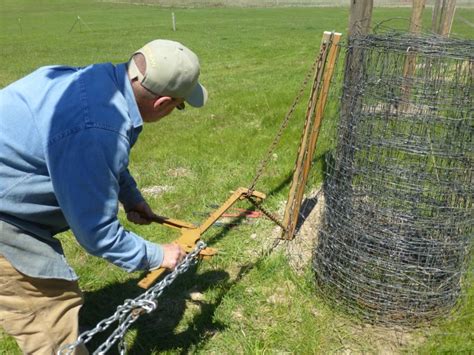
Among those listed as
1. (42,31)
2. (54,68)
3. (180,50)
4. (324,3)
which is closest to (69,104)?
(54,68)

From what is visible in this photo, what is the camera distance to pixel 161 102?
7.36 ft

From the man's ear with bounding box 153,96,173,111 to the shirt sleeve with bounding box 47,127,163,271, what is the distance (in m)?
0.28

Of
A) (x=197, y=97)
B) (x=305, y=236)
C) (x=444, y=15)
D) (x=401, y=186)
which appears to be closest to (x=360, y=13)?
(x=401, y=186)

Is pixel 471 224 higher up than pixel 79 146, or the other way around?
pixel 79 146

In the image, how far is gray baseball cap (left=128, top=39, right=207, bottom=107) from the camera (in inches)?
83.6

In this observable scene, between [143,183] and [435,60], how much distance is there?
374 cm

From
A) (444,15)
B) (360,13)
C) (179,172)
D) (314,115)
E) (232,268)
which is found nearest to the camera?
(314,115)

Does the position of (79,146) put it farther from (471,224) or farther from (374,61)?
(471,224)

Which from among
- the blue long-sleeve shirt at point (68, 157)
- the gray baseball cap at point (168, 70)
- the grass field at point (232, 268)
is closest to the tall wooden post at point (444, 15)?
the grass field at point (232, 268)

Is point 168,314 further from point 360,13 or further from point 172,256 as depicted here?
point 360,13

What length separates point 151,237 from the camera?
15.1 feet

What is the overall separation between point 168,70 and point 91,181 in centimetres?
61

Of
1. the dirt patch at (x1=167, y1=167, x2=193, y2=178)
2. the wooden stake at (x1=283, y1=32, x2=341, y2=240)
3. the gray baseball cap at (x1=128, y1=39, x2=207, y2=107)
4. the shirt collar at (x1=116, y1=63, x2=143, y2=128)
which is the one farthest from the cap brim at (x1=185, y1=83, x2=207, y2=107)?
the dirt patch at (x1=167, y1=167, x2=193, y2=178)

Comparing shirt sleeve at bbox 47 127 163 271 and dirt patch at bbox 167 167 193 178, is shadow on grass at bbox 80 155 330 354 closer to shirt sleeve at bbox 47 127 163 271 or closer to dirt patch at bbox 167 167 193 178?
shirt sleeve at bbox 47 127 163 271
